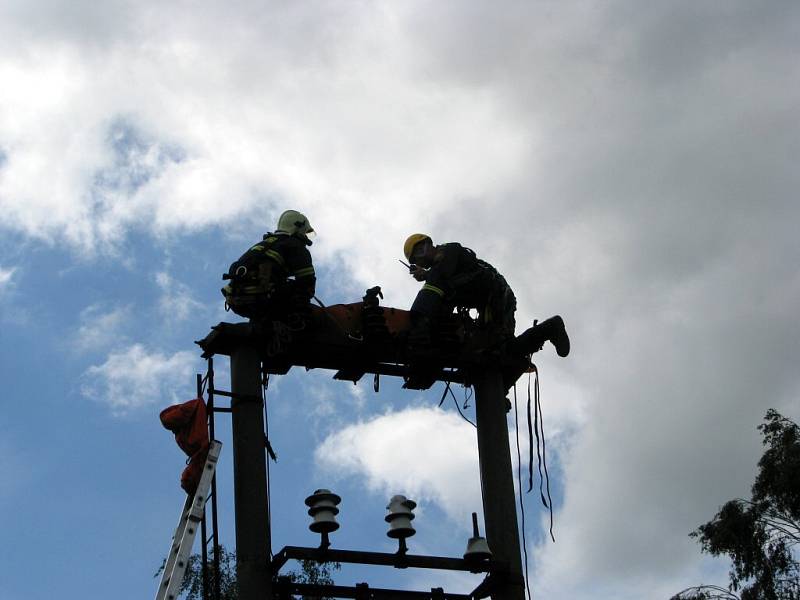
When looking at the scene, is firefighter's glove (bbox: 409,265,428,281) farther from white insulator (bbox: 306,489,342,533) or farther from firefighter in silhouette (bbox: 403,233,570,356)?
white insulator (bbox: 306,489,342,533)

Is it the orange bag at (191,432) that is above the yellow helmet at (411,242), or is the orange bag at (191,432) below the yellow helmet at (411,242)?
below

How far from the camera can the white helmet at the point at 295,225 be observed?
1541 centimetres

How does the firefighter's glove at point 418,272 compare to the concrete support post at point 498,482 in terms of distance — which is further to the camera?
the firefighter's glove at point 418,272

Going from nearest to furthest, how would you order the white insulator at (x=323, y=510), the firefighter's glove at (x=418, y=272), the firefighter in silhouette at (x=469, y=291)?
the white insulator at (x=323, y=510) → the firefighter in silhouette at (x=469, y=291) → the firefighter's glove at (x=418, y=272)

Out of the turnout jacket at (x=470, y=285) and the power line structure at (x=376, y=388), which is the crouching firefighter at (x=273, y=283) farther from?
the turnout jacket at (x=470, y=285)

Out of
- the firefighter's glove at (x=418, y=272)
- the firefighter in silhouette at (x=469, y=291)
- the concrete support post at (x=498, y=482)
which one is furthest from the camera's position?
the firefighter's glove at (x=418, y=272)

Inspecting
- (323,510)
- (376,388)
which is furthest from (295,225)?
(323,510)

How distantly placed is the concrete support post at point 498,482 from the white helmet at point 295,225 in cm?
280

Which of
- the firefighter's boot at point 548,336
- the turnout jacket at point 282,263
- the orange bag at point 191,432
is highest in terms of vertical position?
the turnout jacket at point 282,263

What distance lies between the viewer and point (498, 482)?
15.2 m

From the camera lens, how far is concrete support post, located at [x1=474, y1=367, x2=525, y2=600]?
14555mm

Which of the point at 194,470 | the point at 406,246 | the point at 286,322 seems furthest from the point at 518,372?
the point at 194,470

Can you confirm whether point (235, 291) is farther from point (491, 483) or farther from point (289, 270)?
point (491, 483)

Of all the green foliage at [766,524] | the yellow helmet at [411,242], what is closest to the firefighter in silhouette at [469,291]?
the yellow helmet at [411,242]
